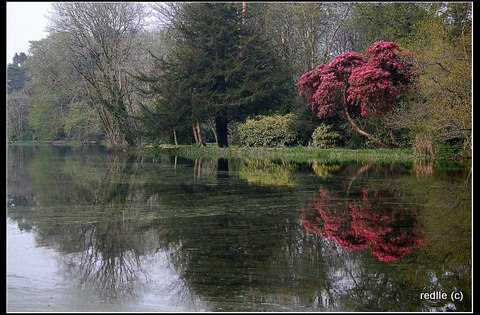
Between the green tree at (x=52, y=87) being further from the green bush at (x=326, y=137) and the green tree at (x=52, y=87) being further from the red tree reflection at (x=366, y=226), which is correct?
the red tree reflection at (x=366, y=226)

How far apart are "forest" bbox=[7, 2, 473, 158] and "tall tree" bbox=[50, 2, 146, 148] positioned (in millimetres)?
79

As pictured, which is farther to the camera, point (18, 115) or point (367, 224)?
point (18, 115)

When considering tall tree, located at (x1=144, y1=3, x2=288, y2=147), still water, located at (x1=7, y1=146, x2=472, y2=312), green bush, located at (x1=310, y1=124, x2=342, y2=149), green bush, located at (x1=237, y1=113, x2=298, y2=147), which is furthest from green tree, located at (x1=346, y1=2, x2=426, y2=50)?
still water, located at (x1=7, y1=146, x2=472, y2=312)

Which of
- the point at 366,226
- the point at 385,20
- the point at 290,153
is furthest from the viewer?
the point at 385,20

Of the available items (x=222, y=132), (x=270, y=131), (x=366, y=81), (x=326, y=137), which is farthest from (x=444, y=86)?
(x=222, y=132)

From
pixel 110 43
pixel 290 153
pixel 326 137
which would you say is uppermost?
pixel 110 43

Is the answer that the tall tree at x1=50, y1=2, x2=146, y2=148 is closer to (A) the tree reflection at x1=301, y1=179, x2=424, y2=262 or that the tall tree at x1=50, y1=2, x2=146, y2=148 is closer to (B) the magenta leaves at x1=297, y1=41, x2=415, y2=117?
(B) the magenta leaves at x1=297, y1=41, x2=415, y2=117

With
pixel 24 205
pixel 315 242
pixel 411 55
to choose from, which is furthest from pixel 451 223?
pixel 411 55

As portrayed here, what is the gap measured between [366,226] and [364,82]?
56.7ft

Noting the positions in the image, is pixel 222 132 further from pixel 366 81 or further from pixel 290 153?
pixel 366 81

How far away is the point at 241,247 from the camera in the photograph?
27.9ft

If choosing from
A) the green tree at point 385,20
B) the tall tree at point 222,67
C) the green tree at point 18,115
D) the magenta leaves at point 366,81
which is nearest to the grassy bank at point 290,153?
the magenta leaves at point 366,81

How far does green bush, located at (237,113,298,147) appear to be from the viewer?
31594 mm

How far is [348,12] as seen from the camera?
1478 inches
